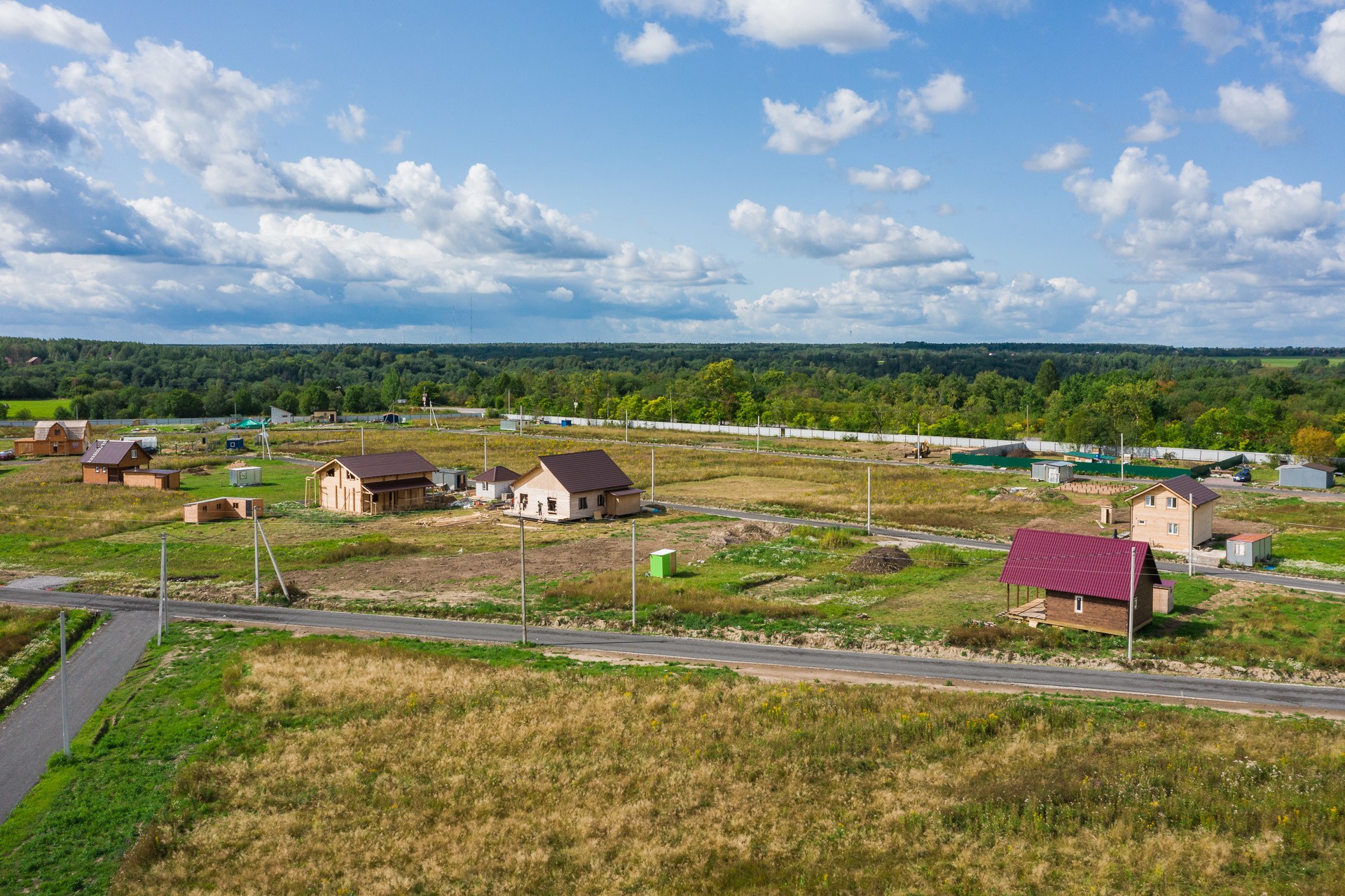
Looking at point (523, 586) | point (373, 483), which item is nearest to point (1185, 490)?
point (523, 586)

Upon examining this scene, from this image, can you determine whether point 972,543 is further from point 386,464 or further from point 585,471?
point 386,464

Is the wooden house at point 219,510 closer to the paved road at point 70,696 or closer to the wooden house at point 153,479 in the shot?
the wooden house at point 153,479

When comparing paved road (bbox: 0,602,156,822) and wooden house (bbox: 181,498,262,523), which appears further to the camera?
wooden house (bbox: 181,498,262,523)

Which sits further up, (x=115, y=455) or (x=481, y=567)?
(x=115, y=455)

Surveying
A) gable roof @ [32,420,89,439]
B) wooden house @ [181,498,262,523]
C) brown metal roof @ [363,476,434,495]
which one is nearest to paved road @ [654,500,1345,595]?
brown metal roof @ [363,476,434,495]

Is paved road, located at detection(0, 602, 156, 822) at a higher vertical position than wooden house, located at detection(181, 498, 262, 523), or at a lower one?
lower

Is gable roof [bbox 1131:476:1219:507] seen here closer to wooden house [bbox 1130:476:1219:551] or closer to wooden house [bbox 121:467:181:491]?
wooden house [bbox 1130:476:1219:551]

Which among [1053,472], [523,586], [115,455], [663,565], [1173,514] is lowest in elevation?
[663,565]
